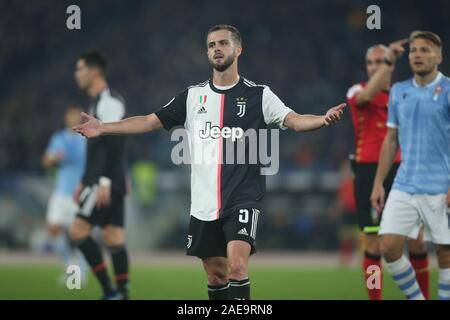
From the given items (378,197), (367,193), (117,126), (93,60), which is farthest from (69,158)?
(378,197)

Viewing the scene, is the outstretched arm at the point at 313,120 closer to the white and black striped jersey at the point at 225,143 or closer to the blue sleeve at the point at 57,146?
the white and black striped jersey at the point at 225,143

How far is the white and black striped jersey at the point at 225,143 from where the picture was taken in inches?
236

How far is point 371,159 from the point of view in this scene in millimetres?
7746

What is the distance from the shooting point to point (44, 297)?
9.14 m

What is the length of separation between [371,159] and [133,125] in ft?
8.52

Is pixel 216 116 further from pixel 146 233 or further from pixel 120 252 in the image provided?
pixel 146 233

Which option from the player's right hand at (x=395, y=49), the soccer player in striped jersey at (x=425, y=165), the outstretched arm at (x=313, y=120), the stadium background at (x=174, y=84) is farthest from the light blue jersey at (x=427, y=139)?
the stadium background at (x=174, y=84)

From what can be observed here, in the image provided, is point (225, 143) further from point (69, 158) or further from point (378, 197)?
point (69, 158)

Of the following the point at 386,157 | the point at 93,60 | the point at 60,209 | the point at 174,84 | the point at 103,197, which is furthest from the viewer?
the point at 174,84

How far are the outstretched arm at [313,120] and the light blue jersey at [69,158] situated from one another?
7.03m

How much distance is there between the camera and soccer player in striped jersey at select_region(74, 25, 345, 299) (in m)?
5.98

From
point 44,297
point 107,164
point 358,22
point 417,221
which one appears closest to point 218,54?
point 417,221

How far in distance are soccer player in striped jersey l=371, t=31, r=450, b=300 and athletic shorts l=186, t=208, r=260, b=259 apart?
133cm

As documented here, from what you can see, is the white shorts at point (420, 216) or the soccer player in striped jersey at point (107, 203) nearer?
the white shorts at point (420, 216)
